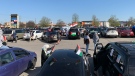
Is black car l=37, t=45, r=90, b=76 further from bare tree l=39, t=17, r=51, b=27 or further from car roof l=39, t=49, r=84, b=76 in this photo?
bare tree l=39, t=17, r=51, b=27

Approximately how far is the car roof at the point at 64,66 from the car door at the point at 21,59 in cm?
295

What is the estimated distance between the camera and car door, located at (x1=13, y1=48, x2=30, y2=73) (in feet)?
26.9

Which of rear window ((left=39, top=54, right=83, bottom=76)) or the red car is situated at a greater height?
the red car

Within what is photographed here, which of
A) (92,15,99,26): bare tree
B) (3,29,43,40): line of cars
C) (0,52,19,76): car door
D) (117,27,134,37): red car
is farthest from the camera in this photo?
(92,15,99,26): bare tree

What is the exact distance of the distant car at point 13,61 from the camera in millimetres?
6966

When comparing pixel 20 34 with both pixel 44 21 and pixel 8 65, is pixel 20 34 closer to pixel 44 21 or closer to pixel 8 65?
pixel 8 65

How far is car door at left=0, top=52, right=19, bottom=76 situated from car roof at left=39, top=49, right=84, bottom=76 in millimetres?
2160

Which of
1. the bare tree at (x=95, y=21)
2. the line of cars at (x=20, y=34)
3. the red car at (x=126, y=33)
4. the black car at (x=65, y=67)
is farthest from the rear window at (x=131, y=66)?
the bare tree at (x=95, y=21)

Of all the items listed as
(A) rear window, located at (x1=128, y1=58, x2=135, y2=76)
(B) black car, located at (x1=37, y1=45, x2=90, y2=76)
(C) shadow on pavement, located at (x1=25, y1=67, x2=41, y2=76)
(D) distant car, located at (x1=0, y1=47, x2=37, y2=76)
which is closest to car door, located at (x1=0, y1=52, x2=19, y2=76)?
(D) distant car, located at (x1=0, y1=47, x2=37, y2=76)

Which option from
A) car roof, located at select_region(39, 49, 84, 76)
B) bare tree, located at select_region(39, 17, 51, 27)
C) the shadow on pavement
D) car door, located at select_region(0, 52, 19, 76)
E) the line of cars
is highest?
bare tree, located at select_region(39, 17, 51, 27)

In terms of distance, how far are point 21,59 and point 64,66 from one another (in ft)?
12.5

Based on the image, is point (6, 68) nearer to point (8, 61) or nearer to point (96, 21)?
point (8, 61)

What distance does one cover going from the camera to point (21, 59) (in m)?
8.39

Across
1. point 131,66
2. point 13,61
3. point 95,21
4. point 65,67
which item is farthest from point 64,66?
point 95,21
